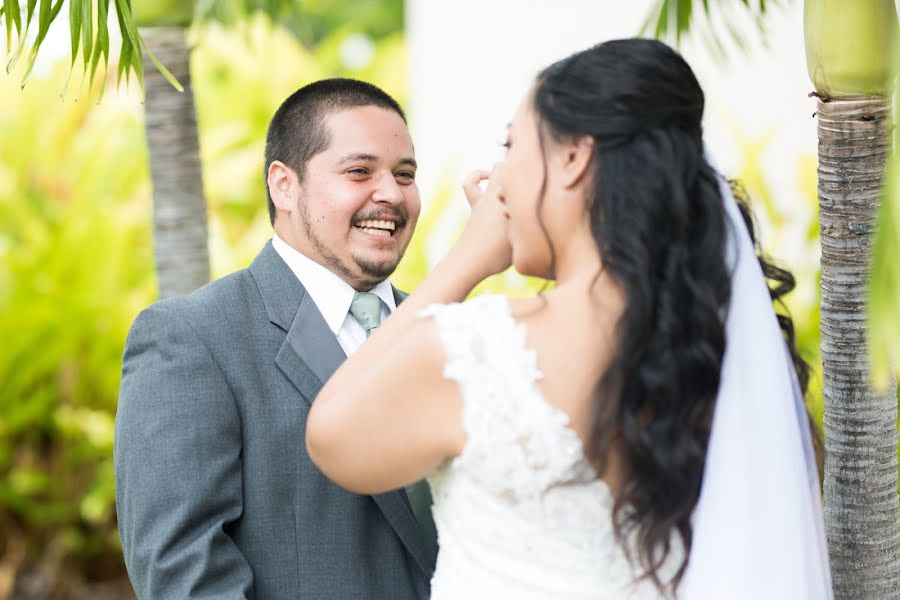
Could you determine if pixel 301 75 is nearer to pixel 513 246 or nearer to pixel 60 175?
pixel 60 175

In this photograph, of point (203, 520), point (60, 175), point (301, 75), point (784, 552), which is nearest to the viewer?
point (784, 552)

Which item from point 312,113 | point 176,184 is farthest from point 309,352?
point 176,184

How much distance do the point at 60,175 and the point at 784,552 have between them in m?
5.87

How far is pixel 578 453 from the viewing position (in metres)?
1.91

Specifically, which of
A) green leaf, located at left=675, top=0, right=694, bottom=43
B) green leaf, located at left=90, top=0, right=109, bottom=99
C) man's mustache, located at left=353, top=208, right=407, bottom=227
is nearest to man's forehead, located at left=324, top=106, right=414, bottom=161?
man's mustache, located at left=353, top=208, right=407, bottom=227

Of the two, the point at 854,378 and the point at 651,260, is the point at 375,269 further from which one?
the point at 854,378

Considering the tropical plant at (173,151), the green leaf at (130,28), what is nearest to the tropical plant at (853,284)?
the green leaf at (130,28)

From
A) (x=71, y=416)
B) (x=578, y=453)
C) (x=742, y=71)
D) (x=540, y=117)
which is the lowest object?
(x=71, y=416)

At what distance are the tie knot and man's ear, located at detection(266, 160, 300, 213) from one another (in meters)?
0.30

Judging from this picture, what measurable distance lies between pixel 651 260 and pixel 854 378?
2.94 ft

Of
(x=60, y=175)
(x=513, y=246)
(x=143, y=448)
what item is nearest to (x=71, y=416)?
(x=60, y=175)

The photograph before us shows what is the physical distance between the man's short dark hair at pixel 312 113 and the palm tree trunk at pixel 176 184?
102 cm

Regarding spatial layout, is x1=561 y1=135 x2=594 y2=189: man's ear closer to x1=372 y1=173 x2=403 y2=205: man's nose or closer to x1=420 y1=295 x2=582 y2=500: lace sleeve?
x1=420 y1=295 x2=582 y2=500: lace sleeve

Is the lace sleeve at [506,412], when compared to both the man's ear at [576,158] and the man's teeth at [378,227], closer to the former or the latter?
the man's ear at [576,158]
